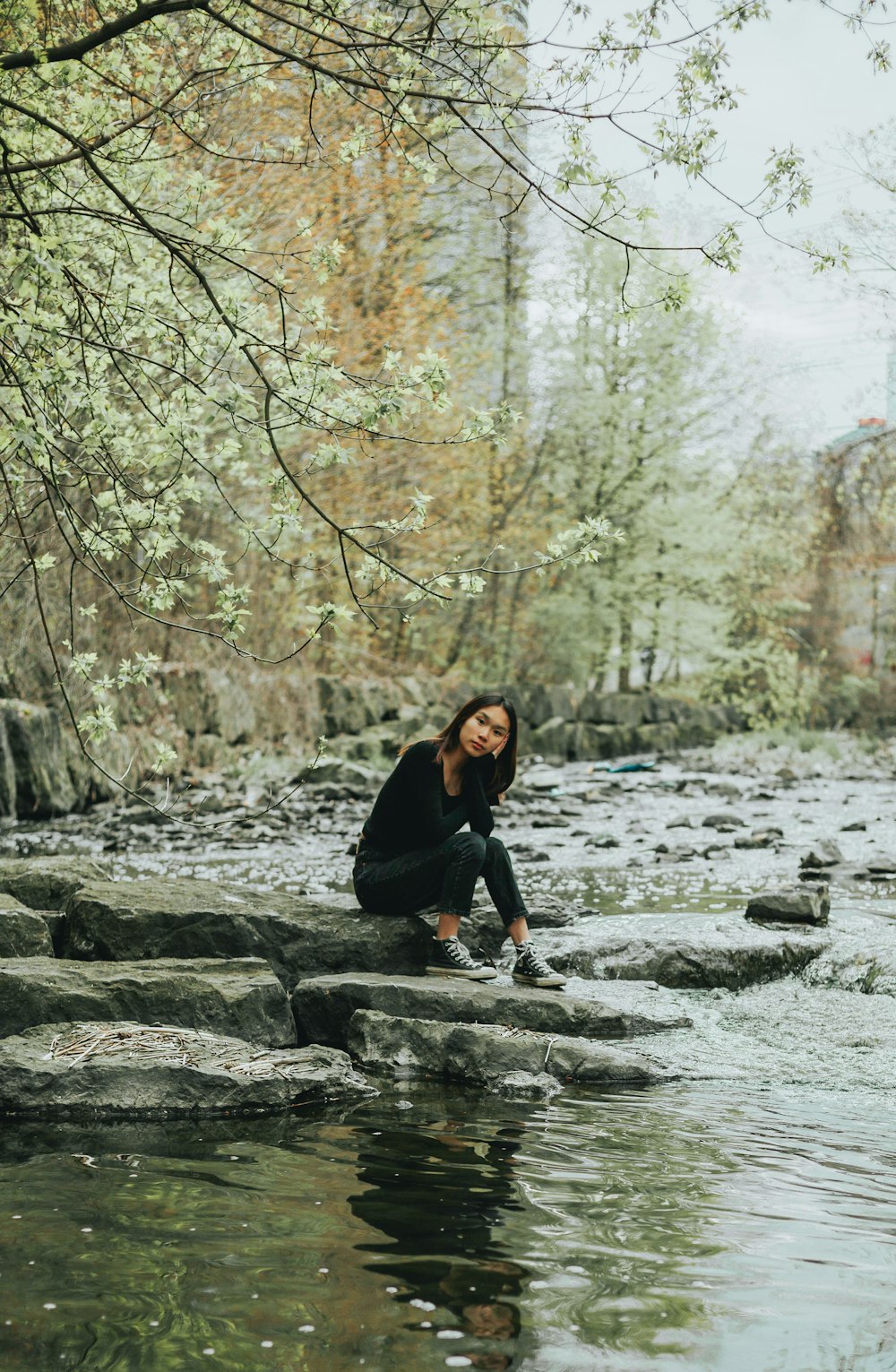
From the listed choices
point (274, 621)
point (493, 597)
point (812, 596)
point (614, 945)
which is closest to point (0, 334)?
point (614, 945)

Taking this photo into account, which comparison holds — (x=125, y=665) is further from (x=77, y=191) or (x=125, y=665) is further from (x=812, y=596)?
(x=812, y=596)

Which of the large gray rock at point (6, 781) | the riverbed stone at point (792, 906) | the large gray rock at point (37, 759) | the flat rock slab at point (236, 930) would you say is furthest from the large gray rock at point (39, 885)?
the large gray rock at point (6, 781)

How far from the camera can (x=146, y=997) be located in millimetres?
5082

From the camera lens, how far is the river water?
269 centimetres

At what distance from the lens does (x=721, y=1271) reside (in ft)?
10.2

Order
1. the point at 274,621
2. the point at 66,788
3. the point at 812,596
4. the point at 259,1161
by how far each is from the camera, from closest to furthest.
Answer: the point at 259,1161 → the point at 66,788 → the point at 274,621 → the point at 812,596

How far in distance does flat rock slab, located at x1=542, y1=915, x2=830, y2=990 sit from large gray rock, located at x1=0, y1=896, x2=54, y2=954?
2.66m

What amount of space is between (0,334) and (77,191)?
1.46 metres

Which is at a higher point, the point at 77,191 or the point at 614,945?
the point at 77,191

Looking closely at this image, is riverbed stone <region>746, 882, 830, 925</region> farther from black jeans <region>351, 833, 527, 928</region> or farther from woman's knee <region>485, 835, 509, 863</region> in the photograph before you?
woman's knee <region>485, 835, 509, 863</region>

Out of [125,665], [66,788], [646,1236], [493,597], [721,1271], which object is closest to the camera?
[721,1271]

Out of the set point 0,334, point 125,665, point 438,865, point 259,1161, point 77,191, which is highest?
point 77,191

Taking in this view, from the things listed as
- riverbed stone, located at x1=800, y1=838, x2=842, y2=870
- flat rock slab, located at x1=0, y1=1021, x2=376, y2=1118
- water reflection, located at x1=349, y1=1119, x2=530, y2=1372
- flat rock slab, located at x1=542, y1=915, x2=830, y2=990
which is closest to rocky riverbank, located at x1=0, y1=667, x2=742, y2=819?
flat rock slab, located at x1=542, y1=915, x2=830, y2=990

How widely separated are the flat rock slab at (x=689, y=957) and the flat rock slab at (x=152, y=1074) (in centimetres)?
233
